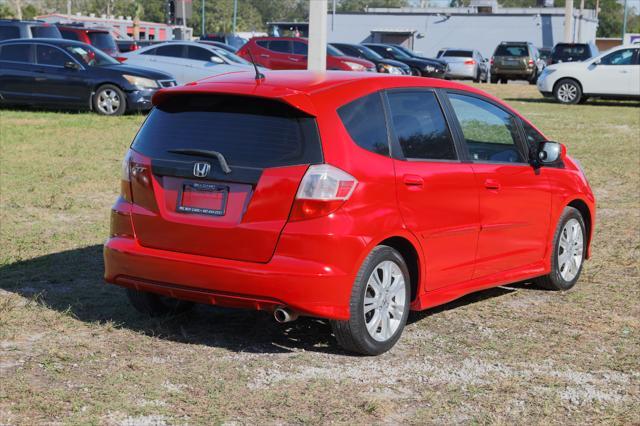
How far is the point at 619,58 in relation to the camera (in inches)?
1078

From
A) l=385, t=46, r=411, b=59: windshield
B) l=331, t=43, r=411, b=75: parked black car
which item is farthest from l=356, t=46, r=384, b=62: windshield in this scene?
l=385, t=46, r=411, b=59: windshield

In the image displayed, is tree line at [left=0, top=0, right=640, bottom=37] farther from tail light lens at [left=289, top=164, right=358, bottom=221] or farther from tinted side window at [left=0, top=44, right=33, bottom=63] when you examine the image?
tail light lens at [left=289, top=164, right=358, bottom=221]

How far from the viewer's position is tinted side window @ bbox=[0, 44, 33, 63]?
2034 centimetres

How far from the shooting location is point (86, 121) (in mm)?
17922

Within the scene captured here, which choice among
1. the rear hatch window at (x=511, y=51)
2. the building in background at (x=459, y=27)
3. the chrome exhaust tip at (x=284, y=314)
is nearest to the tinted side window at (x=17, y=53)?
the chrome exhaust tip at (x=284, y=314)

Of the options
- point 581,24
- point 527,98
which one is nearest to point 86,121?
point 527,98

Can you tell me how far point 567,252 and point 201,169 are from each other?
3264 mm

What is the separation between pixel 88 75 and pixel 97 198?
29.9 ft

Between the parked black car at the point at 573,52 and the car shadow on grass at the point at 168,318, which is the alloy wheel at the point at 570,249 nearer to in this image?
the car shadow on grass at the point at 168,318

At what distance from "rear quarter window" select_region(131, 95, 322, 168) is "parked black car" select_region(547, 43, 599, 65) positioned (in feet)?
123

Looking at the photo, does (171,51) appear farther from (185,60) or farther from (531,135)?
(531,135)

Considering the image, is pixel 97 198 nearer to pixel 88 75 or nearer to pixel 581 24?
pixel 88 75

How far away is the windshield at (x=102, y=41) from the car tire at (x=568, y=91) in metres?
12.1

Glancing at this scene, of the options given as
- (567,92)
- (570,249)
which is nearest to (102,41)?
(567,92)
